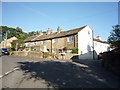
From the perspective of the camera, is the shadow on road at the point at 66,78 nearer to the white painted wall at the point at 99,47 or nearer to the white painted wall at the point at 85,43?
the white painted wall at the point at 85,43

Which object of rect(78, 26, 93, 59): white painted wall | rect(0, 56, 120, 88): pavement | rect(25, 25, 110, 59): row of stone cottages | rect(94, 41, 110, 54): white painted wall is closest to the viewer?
rect(0, 56, 120, 88): pavement

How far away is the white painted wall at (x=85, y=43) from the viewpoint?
2681 cm

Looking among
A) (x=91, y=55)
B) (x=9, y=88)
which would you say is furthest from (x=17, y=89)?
(x=91, y=55)

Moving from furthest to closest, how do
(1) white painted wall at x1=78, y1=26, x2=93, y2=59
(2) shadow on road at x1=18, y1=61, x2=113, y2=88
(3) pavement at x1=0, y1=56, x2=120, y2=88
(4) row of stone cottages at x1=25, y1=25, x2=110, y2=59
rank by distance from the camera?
(4) row of stone cottages at x1=25, y1=25, x2=110, y2=59 → (1) white painted wall at x1=78, y1=26, x2=93, y2=59 → (2) shadow on road at x1=18, y1=61, x2=113, y2=88 → (3) pavement at x1=0, y1=56, x2=120, y2=88

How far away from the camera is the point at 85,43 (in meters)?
28.9

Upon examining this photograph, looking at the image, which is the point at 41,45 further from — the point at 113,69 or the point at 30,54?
the point at 113,69

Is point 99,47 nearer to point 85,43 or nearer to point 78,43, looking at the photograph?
point 85,43

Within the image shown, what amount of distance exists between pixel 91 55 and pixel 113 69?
19.3 m

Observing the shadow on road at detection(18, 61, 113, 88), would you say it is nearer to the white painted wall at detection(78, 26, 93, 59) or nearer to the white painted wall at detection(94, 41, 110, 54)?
the white painted wall at detection(78, 26, 93, 59)

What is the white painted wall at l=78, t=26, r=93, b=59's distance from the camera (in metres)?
26.8

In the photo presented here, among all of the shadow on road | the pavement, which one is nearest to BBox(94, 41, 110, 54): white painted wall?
the pavement

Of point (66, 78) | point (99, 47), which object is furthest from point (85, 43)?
point (66, 78)

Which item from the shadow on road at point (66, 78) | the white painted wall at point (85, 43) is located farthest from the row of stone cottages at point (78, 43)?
the shadow on road at point (66, 78)

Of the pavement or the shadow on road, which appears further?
the shadow on road
